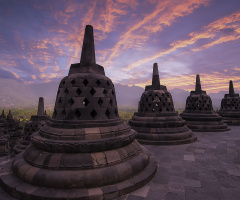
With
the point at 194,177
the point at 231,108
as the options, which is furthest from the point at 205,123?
the point at 194,177

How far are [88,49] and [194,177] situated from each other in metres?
5.27

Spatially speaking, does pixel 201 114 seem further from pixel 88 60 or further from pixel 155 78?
pixel 88 60

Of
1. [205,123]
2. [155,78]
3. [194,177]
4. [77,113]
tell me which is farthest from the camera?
[205,123]

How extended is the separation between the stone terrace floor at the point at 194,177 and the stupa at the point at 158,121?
1784 millimetres

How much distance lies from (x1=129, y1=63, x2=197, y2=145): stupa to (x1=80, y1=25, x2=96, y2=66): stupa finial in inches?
224

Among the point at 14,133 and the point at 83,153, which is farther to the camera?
the point at 14,133

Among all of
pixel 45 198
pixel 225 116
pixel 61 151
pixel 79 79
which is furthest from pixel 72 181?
pixel 225 116

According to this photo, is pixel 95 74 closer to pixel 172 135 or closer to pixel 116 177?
pixel 116 177

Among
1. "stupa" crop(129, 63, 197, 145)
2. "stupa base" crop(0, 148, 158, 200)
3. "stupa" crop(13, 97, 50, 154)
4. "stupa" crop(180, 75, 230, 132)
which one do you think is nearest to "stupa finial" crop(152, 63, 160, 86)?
"stupa" crop(129, 63, 197, 145)

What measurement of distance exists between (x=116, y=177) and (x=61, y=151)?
1.54 meters

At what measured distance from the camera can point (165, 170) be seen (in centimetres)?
510

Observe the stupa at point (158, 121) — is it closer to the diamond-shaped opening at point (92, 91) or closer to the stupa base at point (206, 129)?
the stupa base at point (206, 129)

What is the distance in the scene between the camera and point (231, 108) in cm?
1705

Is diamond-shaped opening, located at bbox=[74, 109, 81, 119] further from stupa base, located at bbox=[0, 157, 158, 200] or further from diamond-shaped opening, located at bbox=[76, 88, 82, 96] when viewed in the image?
stupa base, located at bbox=[0, 157, 158, 200]
